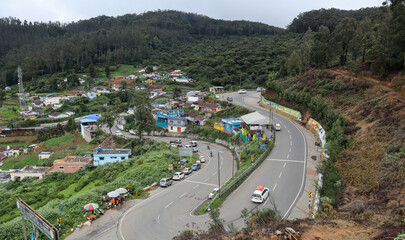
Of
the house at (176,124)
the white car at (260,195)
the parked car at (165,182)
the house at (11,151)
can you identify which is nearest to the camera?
the white car at (260,195)

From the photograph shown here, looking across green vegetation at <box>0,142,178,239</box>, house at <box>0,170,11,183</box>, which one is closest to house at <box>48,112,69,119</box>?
house at <box>0,170,11,183</box>

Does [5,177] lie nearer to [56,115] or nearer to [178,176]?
[178,176]

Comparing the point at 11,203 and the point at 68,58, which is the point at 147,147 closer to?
the point at 11,203

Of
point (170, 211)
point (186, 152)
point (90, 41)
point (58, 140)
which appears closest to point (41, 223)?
point (170, 211)

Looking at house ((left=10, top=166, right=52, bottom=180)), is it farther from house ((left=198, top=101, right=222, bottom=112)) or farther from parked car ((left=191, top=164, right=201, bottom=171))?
house ((left=198, top=101, right=222, bottom=112))

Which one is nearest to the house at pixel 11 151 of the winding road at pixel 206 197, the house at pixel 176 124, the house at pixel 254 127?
the house at pixel 176 124

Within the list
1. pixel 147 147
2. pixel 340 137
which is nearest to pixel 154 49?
pixel 147 147

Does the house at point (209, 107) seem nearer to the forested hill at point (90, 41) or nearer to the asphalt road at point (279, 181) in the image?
the asphalt road at point (279, 181)
